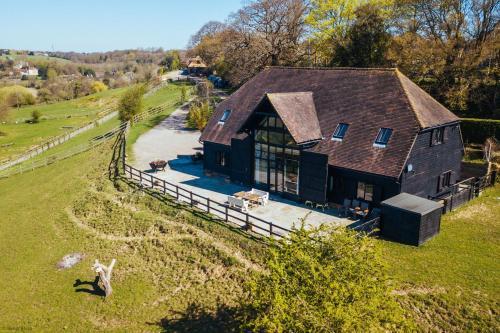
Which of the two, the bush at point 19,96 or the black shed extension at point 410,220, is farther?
the bush at point 19,96

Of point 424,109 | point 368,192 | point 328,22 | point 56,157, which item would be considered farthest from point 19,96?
point 424,109

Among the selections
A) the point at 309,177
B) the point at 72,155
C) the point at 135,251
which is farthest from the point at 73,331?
the point at 72,155

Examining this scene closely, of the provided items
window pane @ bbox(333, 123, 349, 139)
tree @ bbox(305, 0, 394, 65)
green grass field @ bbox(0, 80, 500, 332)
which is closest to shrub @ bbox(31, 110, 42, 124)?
green grass field @ bbox(0, 80, 500, 332)

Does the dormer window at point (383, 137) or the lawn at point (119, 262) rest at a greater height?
the dormer window at point (383, 137)

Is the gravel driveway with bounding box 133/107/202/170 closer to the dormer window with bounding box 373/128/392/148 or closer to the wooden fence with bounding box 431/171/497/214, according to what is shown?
the dormer window with bounding box 373/128/392/148

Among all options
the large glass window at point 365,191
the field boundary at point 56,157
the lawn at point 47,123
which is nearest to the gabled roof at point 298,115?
the large glass window at point 365,191

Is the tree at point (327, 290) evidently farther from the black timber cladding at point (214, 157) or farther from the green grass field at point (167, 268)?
the black timber cladding at point (214, 157)

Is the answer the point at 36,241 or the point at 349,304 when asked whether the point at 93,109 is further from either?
the point at 349,304
